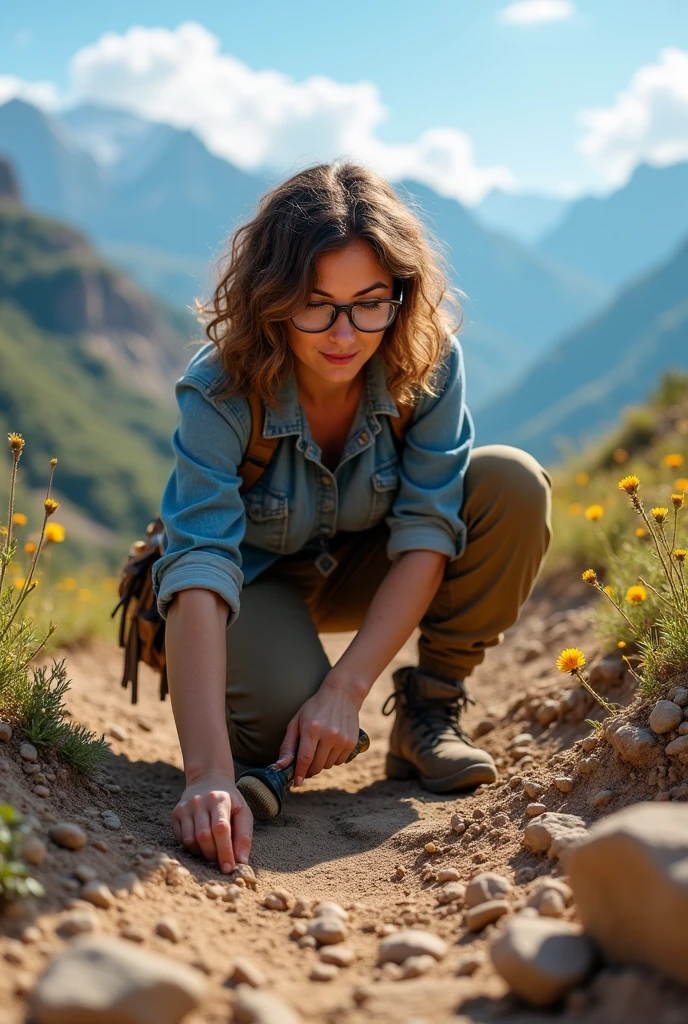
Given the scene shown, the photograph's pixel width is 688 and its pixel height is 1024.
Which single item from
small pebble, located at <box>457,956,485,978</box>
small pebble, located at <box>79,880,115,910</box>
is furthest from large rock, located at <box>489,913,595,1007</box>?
small pebble, located at <box>79,880,115,910</box>

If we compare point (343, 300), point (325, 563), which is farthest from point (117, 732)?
point (343, 300)

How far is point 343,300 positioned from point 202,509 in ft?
2.11

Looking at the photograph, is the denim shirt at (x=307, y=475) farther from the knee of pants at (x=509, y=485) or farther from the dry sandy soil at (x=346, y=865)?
the dry sandy soil at (x=346, y=865)

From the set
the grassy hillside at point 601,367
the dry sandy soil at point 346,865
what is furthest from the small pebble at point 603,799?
the grassy hillside at point 601,367

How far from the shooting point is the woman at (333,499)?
7.41 ft

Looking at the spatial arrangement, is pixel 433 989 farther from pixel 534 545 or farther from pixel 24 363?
pixel 24 363

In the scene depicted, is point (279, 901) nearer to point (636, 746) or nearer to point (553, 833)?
point (553, 833)

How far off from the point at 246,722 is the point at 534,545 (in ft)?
3.20

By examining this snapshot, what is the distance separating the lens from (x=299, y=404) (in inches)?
100

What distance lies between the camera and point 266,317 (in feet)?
7.72

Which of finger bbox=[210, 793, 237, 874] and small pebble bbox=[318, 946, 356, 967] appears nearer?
small pebble bbox=[318, 946, 356, 967]

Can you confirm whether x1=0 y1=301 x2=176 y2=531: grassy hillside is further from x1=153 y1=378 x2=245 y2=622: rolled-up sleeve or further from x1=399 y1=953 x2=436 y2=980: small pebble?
x1=399 y1=953 x2=436 y2=980: small pebble

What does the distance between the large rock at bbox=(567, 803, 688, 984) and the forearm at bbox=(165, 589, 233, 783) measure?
0.92 metres

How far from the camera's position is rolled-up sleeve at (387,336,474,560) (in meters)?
2.56
